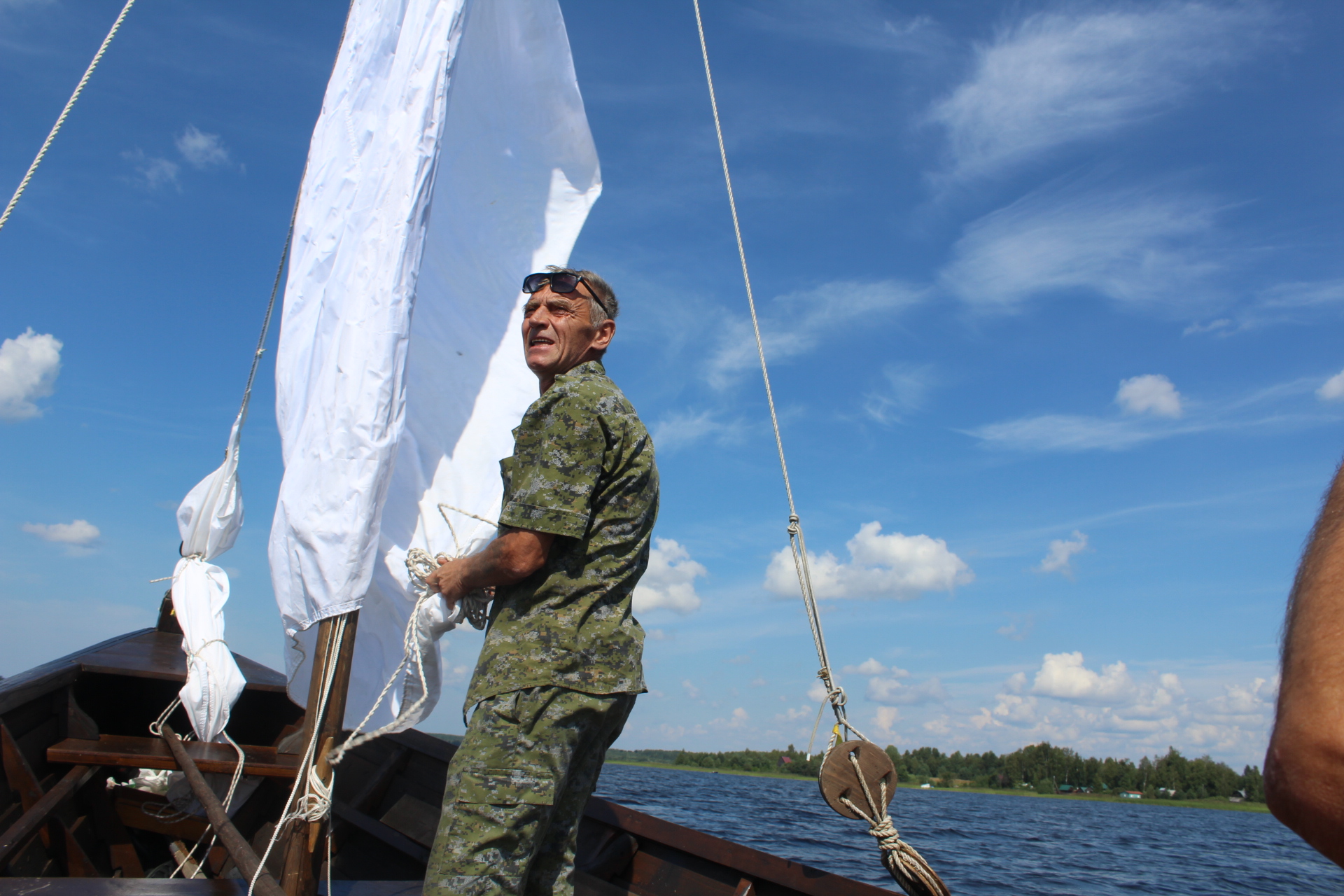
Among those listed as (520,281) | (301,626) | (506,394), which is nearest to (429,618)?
(301,626)

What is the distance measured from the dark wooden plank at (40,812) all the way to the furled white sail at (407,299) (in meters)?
1.59

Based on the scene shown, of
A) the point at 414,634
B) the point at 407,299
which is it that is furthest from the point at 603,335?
the point at 414,634

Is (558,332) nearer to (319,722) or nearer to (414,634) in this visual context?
(414,634)

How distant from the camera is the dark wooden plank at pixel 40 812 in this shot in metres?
3.17

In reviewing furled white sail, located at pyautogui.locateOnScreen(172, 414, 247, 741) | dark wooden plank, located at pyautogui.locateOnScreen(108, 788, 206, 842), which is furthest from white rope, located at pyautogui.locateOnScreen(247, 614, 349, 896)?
dark wooden plank, located at pyautogui.locateOnScreen(108, 788, 206, 842)

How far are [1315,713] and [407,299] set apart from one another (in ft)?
8.85

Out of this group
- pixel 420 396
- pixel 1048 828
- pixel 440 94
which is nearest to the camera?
pixel 440 94

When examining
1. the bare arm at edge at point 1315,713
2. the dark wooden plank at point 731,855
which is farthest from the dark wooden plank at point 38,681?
the bare arm at edge at point 1315,713

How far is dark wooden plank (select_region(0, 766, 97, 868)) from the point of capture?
3166 mm

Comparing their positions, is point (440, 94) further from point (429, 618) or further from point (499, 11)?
point (429, 618)

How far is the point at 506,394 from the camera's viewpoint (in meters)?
3.58

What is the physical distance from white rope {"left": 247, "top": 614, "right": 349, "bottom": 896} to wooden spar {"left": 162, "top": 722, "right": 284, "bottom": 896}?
30mm

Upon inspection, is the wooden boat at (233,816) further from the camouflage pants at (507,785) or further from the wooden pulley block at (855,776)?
the camouflage pants at (507,785)

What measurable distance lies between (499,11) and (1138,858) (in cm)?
3176
